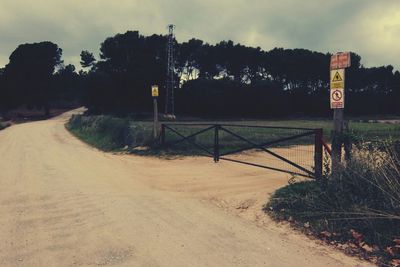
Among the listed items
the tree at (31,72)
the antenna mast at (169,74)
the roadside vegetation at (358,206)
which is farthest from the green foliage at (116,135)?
the tree at (31,72)

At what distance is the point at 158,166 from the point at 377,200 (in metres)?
8.79

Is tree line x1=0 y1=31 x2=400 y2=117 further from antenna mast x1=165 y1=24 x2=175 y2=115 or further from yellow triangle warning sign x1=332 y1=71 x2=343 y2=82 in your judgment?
yellow triangle warning sign x1=332 y1=71 x2=343 y2=82

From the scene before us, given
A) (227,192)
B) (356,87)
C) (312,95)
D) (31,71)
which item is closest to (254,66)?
(312,95)

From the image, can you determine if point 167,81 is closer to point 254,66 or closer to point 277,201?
point 254,66

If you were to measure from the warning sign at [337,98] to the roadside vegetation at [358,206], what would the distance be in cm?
97

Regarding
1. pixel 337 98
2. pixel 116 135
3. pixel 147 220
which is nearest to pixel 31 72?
pixel 116 135

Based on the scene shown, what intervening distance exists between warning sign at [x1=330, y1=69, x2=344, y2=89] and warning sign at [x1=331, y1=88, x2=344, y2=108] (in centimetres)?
8

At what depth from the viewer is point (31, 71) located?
64562mm

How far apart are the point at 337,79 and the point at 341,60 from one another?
0.40 metres

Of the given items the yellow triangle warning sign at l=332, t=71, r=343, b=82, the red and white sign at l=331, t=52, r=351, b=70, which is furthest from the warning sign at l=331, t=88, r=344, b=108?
the red and white sign at l=331, t=52, r=351, b=70

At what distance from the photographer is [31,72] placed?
64.7m

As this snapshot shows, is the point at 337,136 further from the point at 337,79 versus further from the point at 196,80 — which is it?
the point at 196,80

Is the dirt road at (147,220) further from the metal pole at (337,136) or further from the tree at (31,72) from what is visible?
the tree at (31,72)

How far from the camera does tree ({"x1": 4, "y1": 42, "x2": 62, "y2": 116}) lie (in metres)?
64.6
